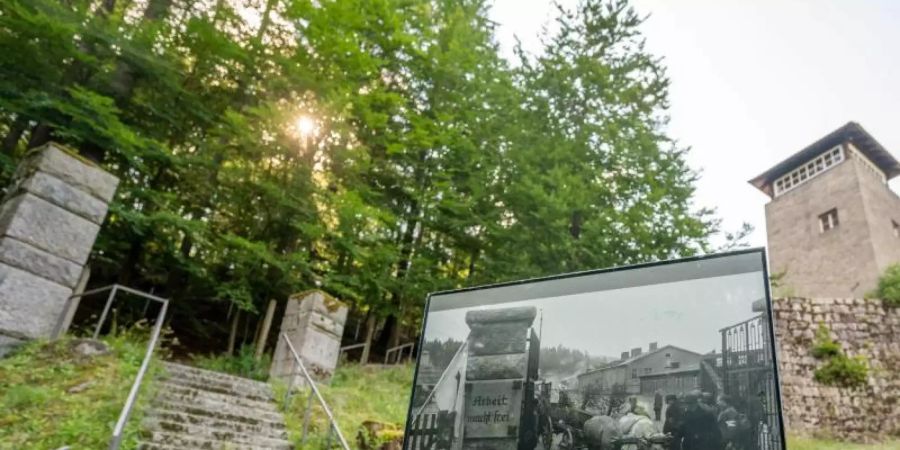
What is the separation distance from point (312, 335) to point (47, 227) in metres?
3.73

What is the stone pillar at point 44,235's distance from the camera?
5.47 metres

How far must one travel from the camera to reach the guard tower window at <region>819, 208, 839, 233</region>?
17802 millimetres

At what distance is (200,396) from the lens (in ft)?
20.0

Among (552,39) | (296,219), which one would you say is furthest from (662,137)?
(296,219)

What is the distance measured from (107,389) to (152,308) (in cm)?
897

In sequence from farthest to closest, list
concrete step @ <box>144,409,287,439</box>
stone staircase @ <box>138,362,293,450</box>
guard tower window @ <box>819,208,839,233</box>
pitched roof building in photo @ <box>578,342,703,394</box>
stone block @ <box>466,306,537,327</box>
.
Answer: guard tower window @ <box>819,208,839,233</box>
concrete step @ <box>144,409,287,439</box>
stone staircase @ <box>138,362,293,450</box>
stone block @ <box>466,306,537,327</box>
pitched roof building in photo @ <box>578,342,703,394</box>

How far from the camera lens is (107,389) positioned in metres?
5.23

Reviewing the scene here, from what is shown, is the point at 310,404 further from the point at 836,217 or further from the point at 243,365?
the point at 836,217

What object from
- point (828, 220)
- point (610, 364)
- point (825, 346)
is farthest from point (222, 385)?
point (828, 220)

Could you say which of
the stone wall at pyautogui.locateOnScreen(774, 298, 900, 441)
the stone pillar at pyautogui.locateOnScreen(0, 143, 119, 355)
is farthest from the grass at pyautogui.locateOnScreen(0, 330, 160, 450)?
the stone wall at pyautogui.locateOnScreen(774, 298, 900, 441)

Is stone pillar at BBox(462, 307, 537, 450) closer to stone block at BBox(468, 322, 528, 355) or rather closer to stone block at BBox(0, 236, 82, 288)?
stone block at BBox(468, 322, 528, 355)

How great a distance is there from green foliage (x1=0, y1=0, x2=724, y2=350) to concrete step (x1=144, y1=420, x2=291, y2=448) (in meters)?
3.66

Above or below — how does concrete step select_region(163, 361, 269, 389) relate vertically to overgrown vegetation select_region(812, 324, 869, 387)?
below

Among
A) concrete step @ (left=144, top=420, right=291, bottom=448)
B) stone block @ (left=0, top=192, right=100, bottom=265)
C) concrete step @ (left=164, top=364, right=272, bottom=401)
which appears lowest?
concrete step @ (left=144, top=420, right=291, bottom=448)
